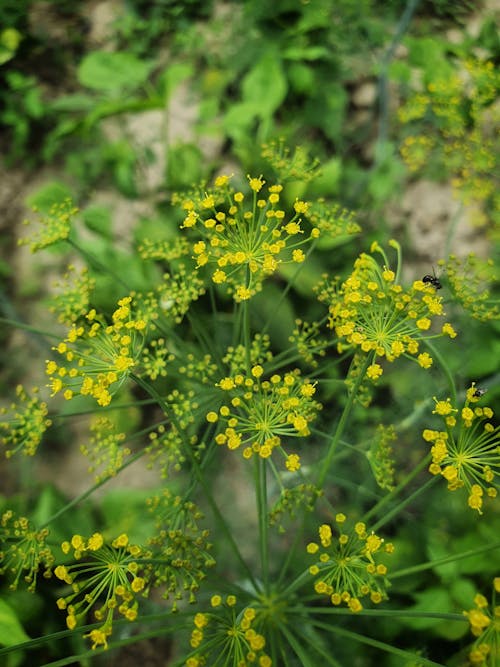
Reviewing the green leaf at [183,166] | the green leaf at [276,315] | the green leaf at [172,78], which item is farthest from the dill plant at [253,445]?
the green leaf at [172,78]

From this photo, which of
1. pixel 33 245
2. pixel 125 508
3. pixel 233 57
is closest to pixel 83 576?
pixel 125 508

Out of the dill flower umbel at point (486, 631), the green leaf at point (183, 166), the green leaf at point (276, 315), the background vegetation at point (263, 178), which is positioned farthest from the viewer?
the green leaf at point (183, 166)

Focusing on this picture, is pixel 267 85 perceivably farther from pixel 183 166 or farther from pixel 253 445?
pixel 253 445

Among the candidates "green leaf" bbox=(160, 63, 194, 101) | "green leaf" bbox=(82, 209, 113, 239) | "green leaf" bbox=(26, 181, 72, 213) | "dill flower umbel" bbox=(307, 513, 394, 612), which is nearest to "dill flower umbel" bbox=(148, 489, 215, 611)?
"dill flower umbel" bbox=(307, 513, 394, 612)

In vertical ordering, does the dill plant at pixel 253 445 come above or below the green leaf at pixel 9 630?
above

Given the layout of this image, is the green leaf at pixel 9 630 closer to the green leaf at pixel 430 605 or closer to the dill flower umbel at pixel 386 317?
the dill flower umbel at pixel 386 317
